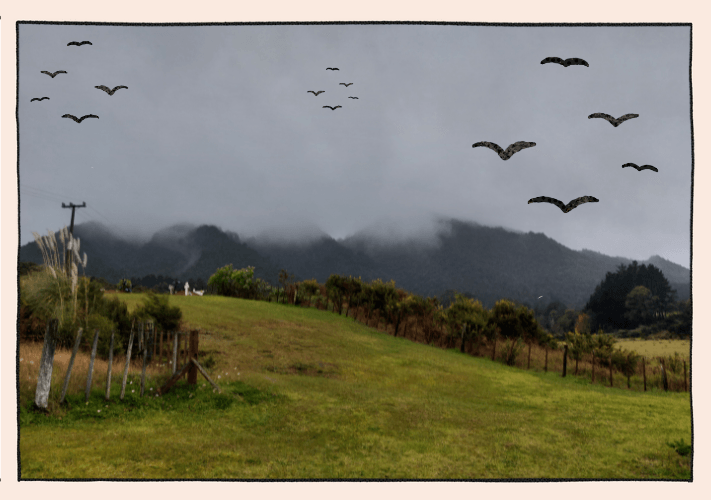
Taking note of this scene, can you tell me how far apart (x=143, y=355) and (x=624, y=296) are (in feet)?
38.6

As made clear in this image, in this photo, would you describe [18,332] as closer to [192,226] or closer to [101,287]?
[101,287]

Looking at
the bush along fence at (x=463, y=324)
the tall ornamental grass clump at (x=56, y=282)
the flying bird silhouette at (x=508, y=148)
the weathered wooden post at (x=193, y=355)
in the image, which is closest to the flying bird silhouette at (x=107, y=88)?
the tall ornamental grass clump at (x=56, y=282)

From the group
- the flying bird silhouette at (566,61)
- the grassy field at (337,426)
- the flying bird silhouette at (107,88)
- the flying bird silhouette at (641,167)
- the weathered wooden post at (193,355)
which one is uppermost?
the flying bird silhouette at (566,61)

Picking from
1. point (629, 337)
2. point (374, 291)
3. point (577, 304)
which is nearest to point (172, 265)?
point (374, 291)


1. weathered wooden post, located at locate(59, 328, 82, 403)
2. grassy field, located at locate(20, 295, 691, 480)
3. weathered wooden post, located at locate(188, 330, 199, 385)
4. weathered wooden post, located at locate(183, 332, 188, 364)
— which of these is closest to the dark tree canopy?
grassy field, located at locate(20, 295, 691, 480)

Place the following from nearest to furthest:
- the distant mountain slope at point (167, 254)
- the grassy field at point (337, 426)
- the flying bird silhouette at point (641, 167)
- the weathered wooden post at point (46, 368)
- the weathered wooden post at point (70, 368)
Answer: the grassy field at point (337, 426) → the weathered wooden post at point (46, 368) → the weathered wooden post at point (70, 368) → the distant mountain slope at point (167, 254) → the flying bird silhouette at point (641, 167)

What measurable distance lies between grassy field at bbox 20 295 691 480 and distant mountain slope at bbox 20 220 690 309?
149cm

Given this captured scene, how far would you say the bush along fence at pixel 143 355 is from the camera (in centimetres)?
565

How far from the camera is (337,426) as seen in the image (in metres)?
5.86

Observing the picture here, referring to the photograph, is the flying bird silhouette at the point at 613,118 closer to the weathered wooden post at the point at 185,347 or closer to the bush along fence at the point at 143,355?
the bush along fence at the point at 143,355

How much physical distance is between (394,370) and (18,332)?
646cm

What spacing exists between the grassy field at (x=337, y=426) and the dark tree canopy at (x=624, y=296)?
175cm

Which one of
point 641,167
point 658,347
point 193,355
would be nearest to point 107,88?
point 193,355

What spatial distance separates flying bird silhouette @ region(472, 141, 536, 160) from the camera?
6.30m
